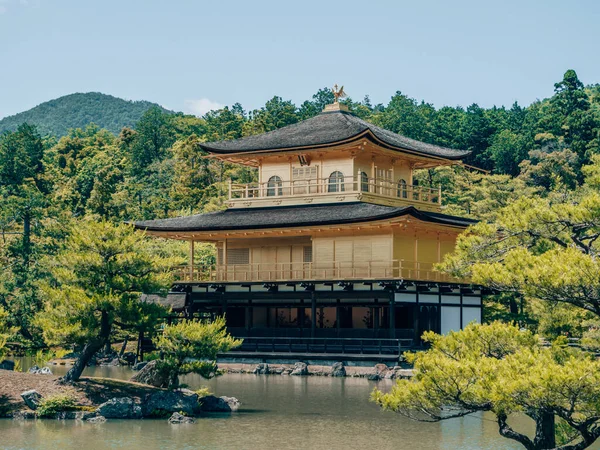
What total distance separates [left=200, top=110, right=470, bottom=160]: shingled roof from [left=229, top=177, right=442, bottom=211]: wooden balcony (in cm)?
185

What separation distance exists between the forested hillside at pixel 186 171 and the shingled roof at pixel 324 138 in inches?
244

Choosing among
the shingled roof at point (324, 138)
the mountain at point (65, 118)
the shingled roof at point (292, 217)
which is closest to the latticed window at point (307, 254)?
the shingled roof at point (292, 217)

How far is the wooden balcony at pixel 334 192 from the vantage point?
148 ft

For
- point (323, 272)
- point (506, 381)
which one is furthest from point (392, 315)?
point (506, 381)

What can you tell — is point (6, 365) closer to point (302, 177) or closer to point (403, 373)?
point (403, 373)

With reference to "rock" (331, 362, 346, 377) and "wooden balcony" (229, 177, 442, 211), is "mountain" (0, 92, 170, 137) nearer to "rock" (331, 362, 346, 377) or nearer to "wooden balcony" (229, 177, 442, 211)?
"wooden balcony" (229, 177, 442, 211)

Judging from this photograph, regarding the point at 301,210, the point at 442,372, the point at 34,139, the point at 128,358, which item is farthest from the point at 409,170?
the point at 34,139

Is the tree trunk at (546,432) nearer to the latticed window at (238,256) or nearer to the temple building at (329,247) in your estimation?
the temple building at (329,247)

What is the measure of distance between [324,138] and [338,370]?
11.6 meters

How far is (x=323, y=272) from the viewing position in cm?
4331

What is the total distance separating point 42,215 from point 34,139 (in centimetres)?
2273

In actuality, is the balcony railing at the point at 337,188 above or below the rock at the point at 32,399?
above

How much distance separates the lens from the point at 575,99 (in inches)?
3127

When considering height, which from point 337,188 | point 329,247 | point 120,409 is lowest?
point 120,409
